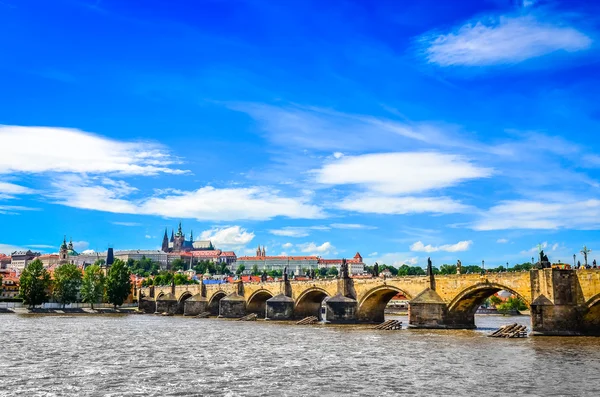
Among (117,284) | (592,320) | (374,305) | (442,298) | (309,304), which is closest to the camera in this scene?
(592,320)

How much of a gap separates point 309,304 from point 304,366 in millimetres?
50598

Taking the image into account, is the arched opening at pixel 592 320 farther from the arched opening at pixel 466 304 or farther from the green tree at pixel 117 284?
the green tree at pixel 117 284

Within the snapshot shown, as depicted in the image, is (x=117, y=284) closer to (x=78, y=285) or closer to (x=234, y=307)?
(x=78, y=285)

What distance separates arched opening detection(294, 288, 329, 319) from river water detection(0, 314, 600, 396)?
29.2 metres

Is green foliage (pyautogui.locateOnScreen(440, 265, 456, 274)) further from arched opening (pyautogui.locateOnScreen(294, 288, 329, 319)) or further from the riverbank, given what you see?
arched opening (pyautogui.locateOnScreen(294, 288, 329, 319))

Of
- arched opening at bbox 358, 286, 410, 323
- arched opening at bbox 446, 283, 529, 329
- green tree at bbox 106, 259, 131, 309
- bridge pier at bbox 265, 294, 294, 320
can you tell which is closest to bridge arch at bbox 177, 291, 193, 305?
green tree at bbox 106, 259, 131, 309

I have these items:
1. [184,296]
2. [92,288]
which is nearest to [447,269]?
[184,296]

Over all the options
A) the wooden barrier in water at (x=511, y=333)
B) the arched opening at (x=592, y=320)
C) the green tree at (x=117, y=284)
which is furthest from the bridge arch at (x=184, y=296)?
the arched opening at (x=592, y=320)

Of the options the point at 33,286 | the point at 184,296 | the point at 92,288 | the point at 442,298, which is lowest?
the point at 184,296

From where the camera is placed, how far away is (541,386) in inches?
997

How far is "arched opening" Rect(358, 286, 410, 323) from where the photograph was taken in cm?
6600

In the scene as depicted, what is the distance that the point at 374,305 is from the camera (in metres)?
→ 69.2

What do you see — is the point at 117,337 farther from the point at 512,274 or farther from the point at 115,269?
the point at 115,269

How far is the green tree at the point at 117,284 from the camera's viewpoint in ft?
398
